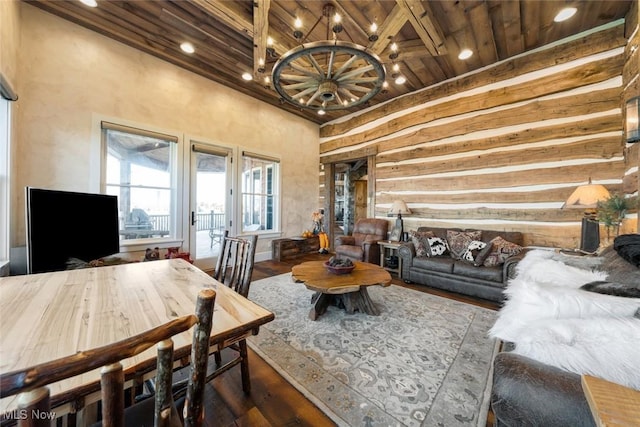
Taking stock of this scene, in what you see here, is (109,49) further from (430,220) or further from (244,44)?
(430,220)

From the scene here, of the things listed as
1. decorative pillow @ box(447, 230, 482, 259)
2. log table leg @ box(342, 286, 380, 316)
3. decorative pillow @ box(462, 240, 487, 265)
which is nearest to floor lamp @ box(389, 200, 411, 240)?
decorative pillow @ box(447, 230, 482, 259)

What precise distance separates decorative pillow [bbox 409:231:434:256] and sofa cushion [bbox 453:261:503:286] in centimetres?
52

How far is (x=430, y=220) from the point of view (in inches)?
172

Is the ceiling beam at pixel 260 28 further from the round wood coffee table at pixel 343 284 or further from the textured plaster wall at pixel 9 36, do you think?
the round wood coffee table at pixel 343 284

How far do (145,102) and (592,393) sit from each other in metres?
4.89

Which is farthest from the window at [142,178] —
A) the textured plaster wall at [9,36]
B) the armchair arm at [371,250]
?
the armchair arm at [371,250]

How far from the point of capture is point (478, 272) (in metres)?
3.03

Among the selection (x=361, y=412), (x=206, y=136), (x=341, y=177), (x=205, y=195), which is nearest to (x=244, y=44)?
(x=206, y=136)

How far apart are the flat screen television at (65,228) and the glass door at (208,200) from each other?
1473mm

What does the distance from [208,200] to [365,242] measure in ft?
9.78

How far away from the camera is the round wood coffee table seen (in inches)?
89.6

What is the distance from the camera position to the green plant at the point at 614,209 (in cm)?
235

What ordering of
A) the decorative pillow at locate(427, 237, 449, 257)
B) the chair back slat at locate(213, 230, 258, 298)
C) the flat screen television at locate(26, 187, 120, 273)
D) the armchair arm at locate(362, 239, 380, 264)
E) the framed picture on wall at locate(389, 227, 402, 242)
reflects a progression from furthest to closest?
the framed picture on wall at locate(389, 227, 402, 242)
the armchair arm at locate(362, 239, 380, 264)
the decorative pillow at locate(427, 237, 449, 257)
the flat screen television at locate(26, 187, 120, 273)
the chair back slat at locate(213, 230, 258, 298)

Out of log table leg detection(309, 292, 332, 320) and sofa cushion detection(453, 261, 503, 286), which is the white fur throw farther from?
sofa cushion detection(453, 261, 503, 286)
